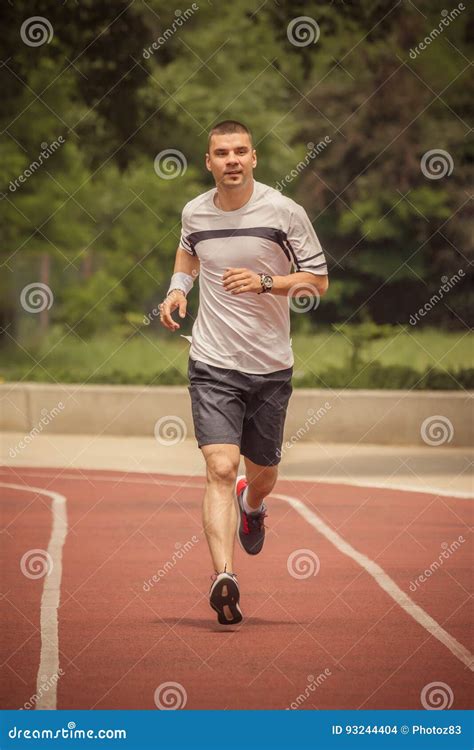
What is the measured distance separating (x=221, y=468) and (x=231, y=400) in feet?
1.23

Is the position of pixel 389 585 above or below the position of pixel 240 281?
below

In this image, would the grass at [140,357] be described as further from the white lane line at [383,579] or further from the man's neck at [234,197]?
the man's neck at [234,197]

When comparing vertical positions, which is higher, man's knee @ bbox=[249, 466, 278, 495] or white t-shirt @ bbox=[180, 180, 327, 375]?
white t-shirt @ bbox=[180, 180, 327, 375]

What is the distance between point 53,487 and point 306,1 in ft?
28.0

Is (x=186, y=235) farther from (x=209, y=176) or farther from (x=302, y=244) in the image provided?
(x=209, y=176)

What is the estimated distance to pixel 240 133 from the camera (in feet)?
27.1

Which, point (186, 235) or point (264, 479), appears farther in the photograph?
point (264, 479)

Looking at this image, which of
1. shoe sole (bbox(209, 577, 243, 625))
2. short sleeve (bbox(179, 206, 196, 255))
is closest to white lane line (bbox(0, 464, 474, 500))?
short sleeve (bbox(179, 206, 196, 255))

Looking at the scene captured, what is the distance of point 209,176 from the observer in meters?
50.8

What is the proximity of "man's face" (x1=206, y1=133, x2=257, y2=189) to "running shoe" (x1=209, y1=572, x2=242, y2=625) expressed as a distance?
6.10 feet

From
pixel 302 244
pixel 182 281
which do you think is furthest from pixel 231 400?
pixel 302 244

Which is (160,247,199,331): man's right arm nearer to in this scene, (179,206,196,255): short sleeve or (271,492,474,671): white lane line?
(179,206,196,255): short sleeve

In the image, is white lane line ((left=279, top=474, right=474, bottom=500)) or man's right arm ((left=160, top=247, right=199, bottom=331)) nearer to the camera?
man's right arm ((left=160, top=247, right=199, bottom=331))

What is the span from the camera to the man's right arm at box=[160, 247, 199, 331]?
818cm
